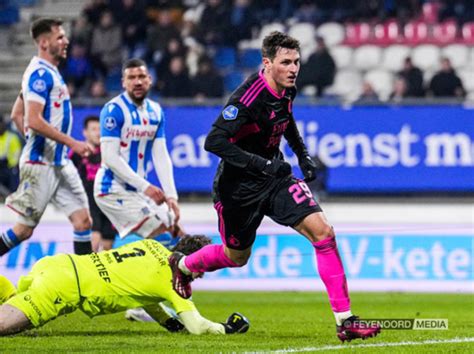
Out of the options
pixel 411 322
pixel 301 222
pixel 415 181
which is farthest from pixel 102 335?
pixel 415 181

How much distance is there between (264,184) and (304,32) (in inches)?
536

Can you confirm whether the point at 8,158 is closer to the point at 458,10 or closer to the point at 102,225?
the point at 102,225

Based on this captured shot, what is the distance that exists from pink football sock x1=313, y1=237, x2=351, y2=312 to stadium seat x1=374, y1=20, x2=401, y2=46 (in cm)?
1396

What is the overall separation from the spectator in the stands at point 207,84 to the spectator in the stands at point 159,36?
6.65ft

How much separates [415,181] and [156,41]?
6251mm

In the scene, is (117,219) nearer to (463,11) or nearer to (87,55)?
(87,55)

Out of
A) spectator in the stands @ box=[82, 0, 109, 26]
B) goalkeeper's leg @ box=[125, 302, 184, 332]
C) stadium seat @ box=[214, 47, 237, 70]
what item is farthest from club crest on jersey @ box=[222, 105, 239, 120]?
spectator in the stands @ box=[82, 0, 109, 26]

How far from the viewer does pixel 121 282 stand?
814 centimetres

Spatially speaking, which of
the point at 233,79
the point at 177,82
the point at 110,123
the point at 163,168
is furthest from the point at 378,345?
the point at 233,79

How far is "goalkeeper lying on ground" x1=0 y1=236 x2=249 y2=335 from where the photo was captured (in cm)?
780

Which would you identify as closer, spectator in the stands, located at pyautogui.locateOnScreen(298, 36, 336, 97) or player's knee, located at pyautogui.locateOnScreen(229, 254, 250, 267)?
player's knee, located at pyautogui.locateOnScreen(229, 254, 250, 267)

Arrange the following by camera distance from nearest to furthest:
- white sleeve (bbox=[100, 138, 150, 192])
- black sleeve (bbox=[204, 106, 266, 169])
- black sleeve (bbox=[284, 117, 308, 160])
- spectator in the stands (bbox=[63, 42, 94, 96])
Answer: black sleeve (bbox=[204, 106, 266, 169]), black sleeve (bbox=[284, 117, 308, 160]), white sleeve (bbox=[100, 138, 150, 192]), spectator in the stands (bbox=[63, 42, 94, 96])

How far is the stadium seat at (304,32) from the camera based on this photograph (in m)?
21.2

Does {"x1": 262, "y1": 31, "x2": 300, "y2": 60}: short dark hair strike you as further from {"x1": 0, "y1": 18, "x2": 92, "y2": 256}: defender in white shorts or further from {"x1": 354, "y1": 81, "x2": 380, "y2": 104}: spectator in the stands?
{"x1": 354, "y1": 81, "x2": 380, "y2": 104}: spectator in the stands
